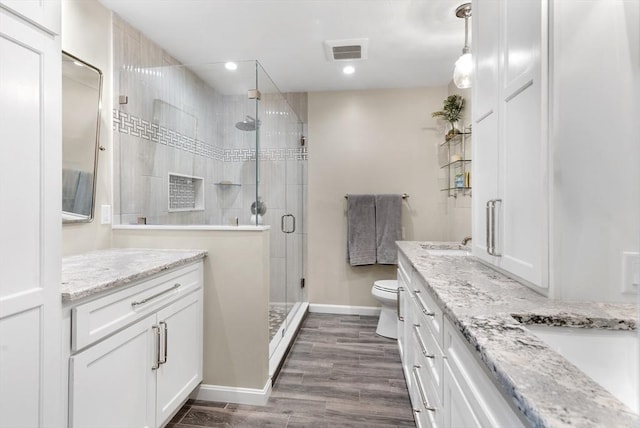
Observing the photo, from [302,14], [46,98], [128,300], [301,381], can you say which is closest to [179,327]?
[128,300]

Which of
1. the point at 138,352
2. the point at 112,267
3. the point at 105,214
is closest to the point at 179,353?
the point at 138,352

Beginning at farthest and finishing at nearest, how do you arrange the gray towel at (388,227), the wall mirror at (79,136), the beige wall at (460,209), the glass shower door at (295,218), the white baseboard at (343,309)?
the white baseboard at (343,309) → the gray towel at (388,227) → the glass shower door at (295,218) → the beige wall at (460,209) → the wall mirror at (79,136)

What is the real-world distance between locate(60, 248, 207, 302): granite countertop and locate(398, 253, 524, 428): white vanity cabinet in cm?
124

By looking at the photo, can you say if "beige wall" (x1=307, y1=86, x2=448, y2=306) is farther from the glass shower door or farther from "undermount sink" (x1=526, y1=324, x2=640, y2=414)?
"undermount sink" (x1=526, y1=324, x2=640, y2=414)

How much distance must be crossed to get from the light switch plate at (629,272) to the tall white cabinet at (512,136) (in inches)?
7.9

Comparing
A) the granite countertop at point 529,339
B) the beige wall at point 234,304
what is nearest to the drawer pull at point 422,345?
the granite countertop at point 529,339

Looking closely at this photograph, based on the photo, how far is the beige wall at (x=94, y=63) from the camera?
1.75 metres

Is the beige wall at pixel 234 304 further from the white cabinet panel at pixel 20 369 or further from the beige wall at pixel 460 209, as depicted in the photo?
the beige wall at pixel 460 209

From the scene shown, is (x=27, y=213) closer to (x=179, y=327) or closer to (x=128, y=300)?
(x=128, y=300)

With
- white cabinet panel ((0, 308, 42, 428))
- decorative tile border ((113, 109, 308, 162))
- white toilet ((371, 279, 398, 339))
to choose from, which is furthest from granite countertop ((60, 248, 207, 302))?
white toilet ((371, 279, 398, 339))

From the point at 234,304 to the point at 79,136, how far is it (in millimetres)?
1298

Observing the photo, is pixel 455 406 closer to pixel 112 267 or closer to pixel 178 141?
pixel 112 267

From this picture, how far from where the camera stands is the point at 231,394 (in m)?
1.94

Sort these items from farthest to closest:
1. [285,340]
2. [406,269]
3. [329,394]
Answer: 1. [285,340]
2. [406,269]
3. [329,394]
